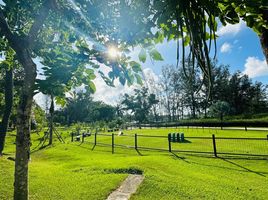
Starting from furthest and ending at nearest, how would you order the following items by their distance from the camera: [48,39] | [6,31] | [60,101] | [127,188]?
[127,188], [48,39], [60,101], [6,31]

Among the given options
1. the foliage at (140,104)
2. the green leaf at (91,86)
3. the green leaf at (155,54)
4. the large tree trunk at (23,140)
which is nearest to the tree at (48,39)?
the large tree trunk at (23,140)

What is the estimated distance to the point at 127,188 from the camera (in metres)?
5.96

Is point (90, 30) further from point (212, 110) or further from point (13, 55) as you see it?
point (212, 110)

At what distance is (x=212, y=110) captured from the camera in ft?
147

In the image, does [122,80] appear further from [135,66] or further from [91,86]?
[91,86]

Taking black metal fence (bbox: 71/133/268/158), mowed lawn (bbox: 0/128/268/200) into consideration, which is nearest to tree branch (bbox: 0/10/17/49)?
mowed lawn (bbox: 0/128/268/200)

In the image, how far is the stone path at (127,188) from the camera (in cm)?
543

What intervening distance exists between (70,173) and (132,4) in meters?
6.60

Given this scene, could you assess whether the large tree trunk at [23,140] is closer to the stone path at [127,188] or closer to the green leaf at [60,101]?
the green leaf at [60,101]

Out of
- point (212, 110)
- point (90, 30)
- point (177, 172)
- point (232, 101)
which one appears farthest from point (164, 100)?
point (90, 30)

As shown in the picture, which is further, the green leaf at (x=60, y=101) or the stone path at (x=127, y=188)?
the stone path at (x=127, y=188)

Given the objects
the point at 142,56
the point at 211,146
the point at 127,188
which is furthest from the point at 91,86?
the point at 211,146

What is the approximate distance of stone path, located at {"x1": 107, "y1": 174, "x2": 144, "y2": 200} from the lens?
5428mm


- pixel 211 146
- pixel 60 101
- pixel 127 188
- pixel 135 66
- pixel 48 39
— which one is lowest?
pixel 127 188
